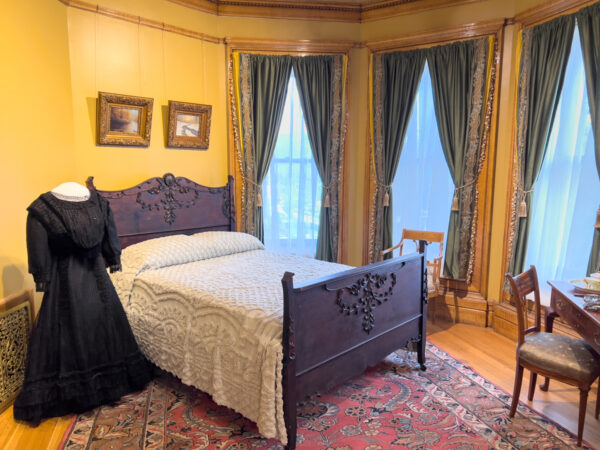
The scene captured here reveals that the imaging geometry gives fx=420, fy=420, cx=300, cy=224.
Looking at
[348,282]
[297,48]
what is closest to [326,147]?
[297,48]

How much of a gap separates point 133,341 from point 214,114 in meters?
2.35

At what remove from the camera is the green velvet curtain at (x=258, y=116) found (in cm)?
419

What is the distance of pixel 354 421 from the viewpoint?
95.2 inches

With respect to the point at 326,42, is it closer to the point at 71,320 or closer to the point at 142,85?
the point at 142,85

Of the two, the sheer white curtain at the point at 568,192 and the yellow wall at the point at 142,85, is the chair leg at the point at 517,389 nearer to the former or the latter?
the sheer white curtain at the point at 568,192

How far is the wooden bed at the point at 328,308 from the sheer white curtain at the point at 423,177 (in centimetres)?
129

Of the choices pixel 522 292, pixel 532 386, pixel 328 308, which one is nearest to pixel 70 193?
pixel 328 308

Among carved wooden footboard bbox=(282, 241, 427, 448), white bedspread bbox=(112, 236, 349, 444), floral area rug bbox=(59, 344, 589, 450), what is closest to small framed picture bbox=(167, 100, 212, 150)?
white bedspread bbox=(112, 236, 349, 444)

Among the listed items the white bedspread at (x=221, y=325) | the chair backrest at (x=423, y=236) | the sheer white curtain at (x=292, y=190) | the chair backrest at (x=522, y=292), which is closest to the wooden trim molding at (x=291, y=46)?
the sheer white curtain at (x=292, y=190)

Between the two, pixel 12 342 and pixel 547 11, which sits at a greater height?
pixel 547 11

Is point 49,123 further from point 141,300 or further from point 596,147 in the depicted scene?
point 596,147

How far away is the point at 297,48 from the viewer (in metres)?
4.25

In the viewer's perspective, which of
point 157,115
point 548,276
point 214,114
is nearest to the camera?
point 548,276

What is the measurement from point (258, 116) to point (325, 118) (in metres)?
0.69
